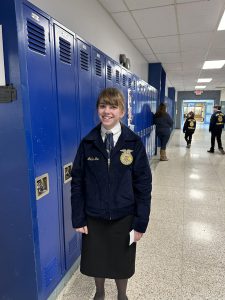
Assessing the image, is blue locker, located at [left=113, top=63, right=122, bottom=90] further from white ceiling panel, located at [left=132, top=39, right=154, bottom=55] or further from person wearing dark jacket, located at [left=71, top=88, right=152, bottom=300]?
white ceiling panel, located at [left=132, top=39, right=154, bottom=55]

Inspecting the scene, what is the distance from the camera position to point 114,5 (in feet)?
9.62

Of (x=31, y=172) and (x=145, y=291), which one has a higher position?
(x=31, y=172)

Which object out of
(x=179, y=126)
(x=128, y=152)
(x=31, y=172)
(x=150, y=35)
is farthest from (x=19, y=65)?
(x=179, y=126)

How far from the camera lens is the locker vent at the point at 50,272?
1.46m

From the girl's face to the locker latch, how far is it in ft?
1.56

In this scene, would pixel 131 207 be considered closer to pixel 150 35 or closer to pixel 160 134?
pixel 150 35

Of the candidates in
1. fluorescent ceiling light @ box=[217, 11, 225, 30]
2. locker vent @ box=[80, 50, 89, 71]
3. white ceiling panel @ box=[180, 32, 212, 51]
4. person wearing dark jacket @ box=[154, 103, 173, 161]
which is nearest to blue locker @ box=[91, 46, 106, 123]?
locker vent @ box=[80, 50, 89, 71]

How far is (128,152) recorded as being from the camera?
1285 millimetres

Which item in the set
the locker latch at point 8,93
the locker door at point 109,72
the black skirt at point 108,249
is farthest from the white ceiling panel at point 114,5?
the black skirt at point 108,249

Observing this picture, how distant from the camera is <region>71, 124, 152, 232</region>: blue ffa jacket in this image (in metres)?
1.28

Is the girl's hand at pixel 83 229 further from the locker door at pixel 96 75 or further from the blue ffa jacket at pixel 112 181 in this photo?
the locker door at pixel 96 75

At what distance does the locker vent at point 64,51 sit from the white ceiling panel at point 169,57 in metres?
4.65

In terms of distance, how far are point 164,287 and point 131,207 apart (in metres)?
0.90

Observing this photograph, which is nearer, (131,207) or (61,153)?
(131,207)
